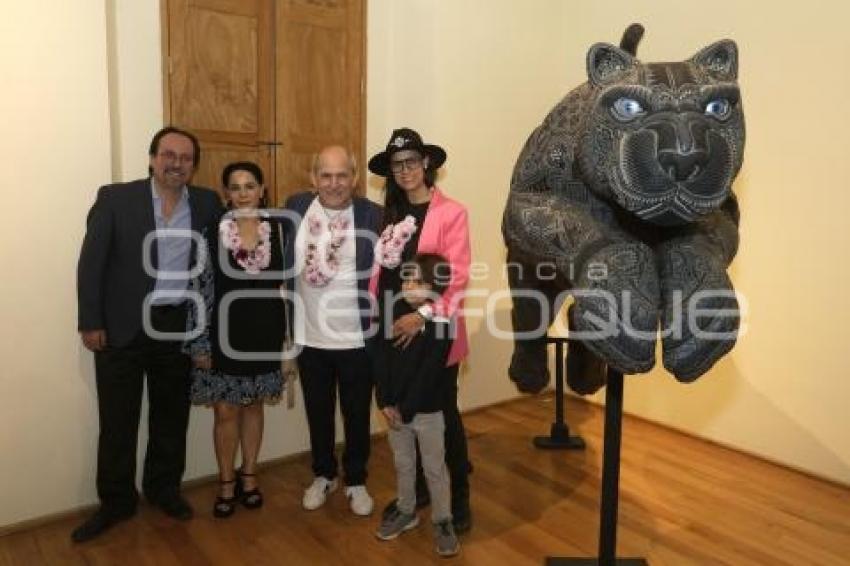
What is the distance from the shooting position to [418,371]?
2027 millimetres

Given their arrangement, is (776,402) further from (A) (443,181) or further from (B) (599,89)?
(B) (599,89)

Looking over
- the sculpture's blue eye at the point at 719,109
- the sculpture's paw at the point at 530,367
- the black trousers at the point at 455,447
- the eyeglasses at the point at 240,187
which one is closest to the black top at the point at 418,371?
the black trousers at the point at 455,447

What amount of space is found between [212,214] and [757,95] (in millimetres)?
2474

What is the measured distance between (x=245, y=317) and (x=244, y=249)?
10.0 inches

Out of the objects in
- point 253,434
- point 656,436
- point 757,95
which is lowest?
point 656,436

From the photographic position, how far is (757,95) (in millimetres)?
2898

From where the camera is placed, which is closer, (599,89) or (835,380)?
(599,89)

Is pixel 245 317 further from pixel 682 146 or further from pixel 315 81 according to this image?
pixel 682 146

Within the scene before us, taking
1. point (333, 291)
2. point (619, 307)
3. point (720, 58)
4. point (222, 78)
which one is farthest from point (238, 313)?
Result: point (720, 58)

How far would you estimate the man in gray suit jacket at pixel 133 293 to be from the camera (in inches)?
88.6

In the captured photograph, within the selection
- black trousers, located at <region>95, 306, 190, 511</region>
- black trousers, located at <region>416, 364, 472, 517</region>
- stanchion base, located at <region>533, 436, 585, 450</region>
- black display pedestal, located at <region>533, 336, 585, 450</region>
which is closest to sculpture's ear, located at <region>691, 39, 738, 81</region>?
black trousers, located at <region>416, 364, 472, 517</region>

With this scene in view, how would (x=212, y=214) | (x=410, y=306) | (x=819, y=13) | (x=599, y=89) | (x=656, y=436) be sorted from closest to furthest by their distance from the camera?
(x=599, y=89)
(x=410, y=306)
(x=212, y=214)
(x=819, y=13)
(x=656, y=436)

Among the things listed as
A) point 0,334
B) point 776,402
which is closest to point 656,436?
point 776,402

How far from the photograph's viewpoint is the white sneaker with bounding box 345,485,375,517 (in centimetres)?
245
